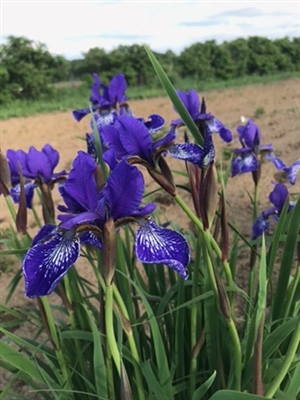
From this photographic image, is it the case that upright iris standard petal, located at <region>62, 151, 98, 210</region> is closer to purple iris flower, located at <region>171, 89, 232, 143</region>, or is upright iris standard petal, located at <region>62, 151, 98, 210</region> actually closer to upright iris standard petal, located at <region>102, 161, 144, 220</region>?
upright iris standard petal, located at <region>102, 161, 144, 220</region>

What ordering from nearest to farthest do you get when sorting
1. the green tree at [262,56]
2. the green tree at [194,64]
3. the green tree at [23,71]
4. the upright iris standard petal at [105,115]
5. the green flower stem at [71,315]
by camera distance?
1. the green flower stem at [71,315]
2. the upright iris standard petal at [105,115]
3. the green tree at [23,71]
4. the green tree at [194,64]
5. the green tree at [262,56]

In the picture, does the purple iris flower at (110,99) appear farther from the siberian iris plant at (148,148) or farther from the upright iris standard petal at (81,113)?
the siberian iris plant at (148,148)

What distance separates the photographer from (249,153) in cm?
196

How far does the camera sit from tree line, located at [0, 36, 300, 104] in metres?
13.7

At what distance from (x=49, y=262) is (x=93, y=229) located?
11 cm

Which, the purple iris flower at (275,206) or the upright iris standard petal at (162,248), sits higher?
the upright iris standard petal at (162,248)

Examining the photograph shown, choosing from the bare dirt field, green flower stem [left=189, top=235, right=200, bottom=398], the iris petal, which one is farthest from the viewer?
the bare dirt field

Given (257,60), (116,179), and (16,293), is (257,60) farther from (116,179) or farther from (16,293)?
(116,179)

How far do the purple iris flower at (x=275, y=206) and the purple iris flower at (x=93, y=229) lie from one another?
73 centimetres

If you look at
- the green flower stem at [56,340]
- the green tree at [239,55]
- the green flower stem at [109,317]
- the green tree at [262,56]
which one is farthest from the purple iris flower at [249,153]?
the green tree at [262,56]

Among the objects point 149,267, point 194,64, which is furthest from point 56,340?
point 194,64

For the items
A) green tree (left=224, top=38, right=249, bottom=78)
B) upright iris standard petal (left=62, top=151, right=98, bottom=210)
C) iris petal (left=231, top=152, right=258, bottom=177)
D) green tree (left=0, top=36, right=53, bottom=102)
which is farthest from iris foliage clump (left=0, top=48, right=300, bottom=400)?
green tree (left=224, top=38, right=249, bottom=78)

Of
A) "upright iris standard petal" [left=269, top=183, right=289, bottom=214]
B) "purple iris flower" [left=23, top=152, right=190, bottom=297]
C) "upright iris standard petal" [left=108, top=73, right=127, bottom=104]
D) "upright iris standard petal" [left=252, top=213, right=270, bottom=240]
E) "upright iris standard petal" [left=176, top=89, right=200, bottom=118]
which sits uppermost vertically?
"upright iris standard petal" [left=108, top=73, right=127, bottom=104]

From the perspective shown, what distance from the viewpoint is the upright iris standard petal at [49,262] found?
34.6 inches
